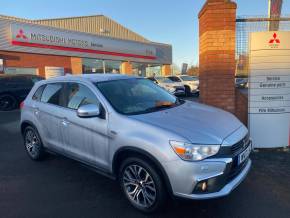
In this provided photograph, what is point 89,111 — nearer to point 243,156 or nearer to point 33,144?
point 243,156

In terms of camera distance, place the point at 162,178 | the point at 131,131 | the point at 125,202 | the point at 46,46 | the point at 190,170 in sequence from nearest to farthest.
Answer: the point at 190,170 → the point at 162,178 → the point at 131,131 → the point at 125,202 → the point at 46,46

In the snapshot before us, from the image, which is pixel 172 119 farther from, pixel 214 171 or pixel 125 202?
pixel 125 202

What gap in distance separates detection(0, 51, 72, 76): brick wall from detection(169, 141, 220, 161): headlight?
20.4 metres

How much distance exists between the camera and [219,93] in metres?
5.66

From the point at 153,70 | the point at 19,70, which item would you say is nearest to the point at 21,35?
the point at 19,70

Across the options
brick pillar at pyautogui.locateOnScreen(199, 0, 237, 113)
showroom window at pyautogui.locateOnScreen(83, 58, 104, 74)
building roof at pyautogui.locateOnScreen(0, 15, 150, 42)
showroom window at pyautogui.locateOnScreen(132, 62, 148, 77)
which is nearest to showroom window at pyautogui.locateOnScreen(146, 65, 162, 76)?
showroom window at pyautogui.locateOnScreen(132, 62, 148, 77)

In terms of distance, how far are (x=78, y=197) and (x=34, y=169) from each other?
5.04 feet

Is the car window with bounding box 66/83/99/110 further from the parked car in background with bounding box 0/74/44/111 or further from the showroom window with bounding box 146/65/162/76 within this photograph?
the showroom window with bounding box 146/65/162/76

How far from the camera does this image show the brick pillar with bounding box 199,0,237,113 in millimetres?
5477

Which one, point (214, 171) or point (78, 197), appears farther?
point (78, 197)

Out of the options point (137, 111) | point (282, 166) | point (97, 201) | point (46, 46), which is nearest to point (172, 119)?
point (137, 111)

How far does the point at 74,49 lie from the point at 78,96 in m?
20.8

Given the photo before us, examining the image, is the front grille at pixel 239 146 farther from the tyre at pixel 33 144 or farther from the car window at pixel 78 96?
the tyre at pixel 33 144

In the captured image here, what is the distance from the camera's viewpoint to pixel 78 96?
160 inches
